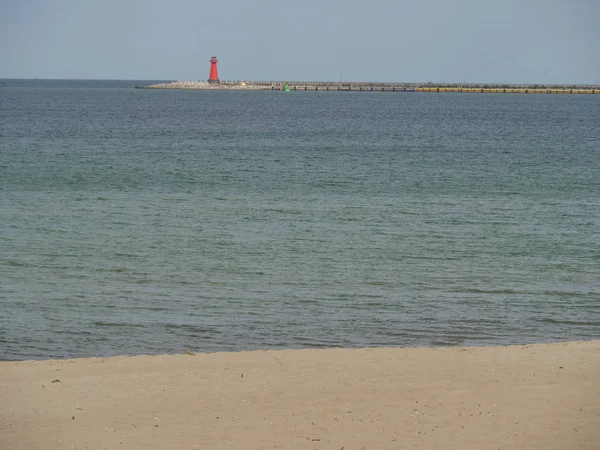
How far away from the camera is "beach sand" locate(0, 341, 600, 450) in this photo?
9430mm

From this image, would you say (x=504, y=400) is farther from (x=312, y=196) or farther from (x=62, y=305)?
(x=312, y=196)

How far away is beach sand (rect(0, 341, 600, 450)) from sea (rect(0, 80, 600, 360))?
1.90 metres

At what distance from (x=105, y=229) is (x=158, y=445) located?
650 inches

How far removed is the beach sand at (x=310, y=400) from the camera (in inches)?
371

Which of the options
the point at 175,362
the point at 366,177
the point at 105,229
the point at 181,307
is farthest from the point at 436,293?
the point at 366,177

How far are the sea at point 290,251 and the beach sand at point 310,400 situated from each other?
6.24 ft

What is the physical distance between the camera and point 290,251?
22.3 m

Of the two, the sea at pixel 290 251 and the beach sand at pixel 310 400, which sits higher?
the beach sand at pixel 310 400

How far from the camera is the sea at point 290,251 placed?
15250 mm

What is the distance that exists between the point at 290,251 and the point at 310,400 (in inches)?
463

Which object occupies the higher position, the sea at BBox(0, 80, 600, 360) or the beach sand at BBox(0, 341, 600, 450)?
the beach sand at BBox(0, 341, 600, 450)

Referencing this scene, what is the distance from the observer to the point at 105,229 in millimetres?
25109

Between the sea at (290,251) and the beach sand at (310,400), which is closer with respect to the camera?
the beach sand at (310,400)

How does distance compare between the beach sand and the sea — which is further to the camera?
the sea
